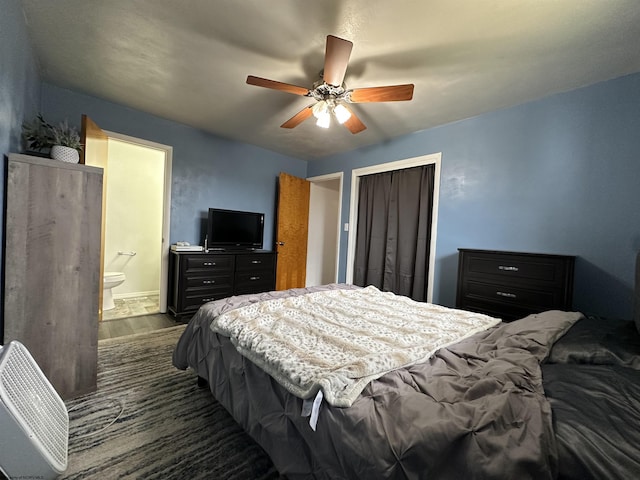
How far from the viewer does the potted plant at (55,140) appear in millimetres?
1639

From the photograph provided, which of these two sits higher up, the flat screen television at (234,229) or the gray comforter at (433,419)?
the flat screen television at (234,229)

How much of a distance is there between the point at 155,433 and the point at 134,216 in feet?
12.6

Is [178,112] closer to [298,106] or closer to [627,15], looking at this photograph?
[298,106]

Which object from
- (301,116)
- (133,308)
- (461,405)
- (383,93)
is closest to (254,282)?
(133,308)

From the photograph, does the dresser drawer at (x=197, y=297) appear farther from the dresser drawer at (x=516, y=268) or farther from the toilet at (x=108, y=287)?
the dresser drawer at (x=516, y=268)

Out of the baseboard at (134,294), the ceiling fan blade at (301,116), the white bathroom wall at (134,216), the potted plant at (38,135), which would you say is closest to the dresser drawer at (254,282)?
the white bathroom wall at (134,216)

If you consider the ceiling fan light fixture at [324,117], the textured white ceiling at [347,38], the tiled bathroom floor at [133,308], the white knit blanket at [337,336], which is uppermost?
the textured white ceiling at [347,38]

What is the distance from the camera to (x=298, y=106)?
2.60 m

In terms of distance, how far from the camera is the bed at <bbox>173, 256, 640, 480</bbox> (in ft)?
2.01

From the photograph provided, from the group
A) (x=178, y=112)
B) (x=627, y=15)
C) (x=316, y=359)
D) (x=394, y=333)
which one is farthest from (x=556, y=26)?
(x=178, y=112)

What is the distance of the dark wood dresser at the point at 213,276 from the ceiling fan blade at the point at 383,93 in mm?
2467

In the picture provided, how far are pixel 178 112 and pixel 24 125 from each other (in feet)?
4.85

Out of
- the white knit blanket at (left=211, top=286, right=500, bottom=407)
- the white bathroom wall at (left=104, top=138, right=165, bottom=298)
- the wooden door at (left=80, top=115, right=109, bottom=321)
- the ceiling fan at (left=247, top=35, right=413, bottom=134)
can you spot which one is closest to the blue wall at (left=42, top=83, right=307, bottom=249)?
the wooden door at (left=80, top=115, right=109, bottom=321)

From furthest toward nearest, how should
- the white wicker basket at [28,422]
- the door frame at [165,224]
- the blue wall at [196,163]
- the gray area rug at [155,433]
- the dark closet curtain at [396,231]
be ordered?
the door frame at [165,224], the dark closet curtain at [396,231], the blue wall at [196,163], the gray area rug at [155,433], the white wicker basket at [28,422]
